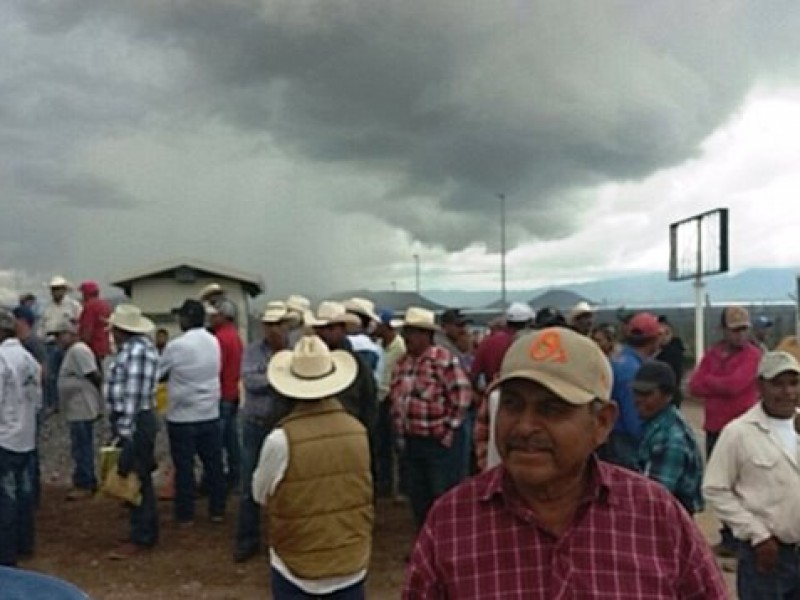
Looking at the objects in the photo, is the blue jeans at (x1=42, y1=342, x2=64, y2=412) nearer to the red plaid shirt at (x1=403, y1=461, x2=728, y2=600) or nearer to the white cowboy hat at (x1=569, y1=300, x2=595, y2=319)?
the white cowboy hat at (x1=569, y1=300, x2=595, y2=319)

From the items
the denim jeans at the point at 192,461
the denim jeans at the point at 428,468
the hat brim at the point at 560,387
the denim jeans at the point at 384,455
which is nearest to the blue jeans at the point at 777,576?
the hat brim at the point at 560,387

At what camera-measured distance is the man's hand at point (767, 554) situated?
399cm

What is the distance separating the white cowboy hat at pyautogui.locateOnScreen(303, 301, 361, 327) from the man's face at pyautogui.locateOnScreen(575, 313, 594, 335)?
1987 mm

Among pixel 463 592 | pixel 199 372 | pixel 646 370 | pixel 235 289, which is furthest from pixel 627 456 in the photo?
pixel 235 289

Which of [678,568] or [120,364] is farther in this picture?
[120,364]

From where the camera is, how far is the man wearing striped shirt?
725cm

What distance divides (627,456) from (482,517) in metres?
4.04

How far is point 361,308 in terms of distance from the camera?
9.67 metres

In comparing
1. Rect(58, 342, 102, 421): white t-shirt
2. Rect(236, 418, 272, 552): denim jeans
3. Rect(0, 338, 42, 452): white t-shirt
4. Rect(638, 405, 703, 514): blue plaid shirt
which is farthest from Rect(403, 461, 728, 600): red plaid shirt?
Rect(58, 342, 102, 421): white t-shirt

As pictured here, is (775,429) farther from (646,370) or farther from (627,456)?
(627,456)

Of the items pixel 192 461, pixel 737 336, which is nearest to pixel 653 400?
pixel 737 336

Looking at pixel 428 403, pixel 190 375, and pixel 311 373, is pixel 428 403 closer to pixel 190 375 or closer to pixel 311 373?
pixel 190 375

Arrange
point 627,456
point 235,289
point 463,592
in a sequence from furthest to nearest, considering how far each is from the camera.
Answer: point 235,289 < point 627,456 < point 463,592

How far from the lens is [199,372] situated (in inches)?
312
